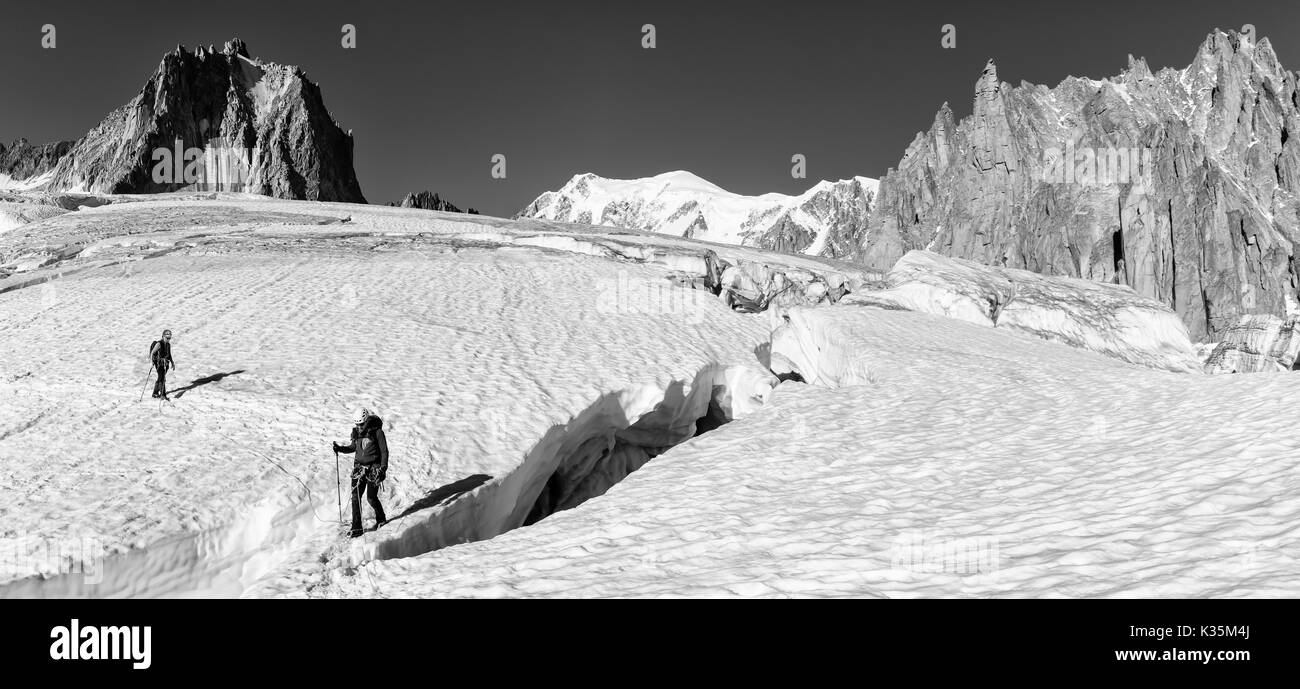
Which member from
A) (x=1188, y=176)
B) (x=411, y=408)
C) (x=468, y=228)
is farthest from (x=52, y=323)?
(x=1188, y=176)

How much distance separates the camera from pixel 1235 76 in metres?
189

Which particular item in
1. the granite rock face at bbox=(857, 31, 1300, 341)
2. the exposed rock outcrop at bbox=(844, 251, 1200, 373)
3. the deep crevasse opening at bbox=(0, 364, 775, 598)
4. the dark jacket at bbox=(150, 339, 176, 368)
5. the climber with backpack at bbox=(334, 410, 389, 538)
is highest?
the granite rock face at bbox=(857, 31, 1300, 341)

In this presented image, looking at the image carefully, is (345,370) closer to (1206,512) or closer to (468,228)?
(1206,512)

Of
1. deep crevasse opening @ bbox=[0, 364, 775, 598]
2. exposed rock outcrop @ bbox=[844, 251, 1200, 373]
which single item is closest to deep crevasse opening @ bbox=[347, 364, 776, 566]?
deep crevasse opening @ bbox=[0, 364, 775, 598]

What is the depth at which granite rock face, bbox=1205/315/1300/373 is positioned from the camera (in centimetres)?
3856

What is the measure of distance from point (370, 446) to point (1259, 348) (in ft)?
160

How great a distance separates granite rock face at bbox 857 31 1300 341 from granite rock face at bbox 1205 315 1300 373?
117338 mm

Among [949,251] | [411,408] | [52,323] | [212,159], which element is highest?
[212,159]

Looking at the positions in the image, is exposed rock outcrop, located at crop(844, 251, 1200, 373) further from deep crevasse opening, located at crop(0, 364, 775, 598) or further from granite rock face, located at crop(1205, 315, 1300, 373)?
deep crevasse opening, located at crop(0, 364, 775, 598)

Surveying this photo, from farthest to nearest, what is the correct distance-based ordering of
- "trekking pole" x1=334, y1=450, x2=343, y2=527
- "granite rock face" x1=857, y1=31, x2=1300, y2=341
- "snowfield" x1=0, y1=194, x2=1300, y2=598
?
"granite rock face" x1=857, y1=31, x2=1300, y2=341 → "trekking pole" x1=334, y1=450, x2=343, y2=527 → "snowfield" x1=0, y1=194, x2=1300, y2=598

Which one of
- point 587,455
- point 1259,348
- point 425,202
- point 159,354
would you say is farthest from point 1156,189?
point 159,354

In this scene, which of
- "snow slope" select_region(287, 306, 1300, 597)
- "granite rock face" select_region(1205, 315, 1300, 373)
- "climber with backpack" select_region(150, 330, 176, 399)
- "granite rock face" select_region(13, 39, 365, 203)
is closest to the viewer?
"snow slope" select_region(287, 306, 1300, 597)
